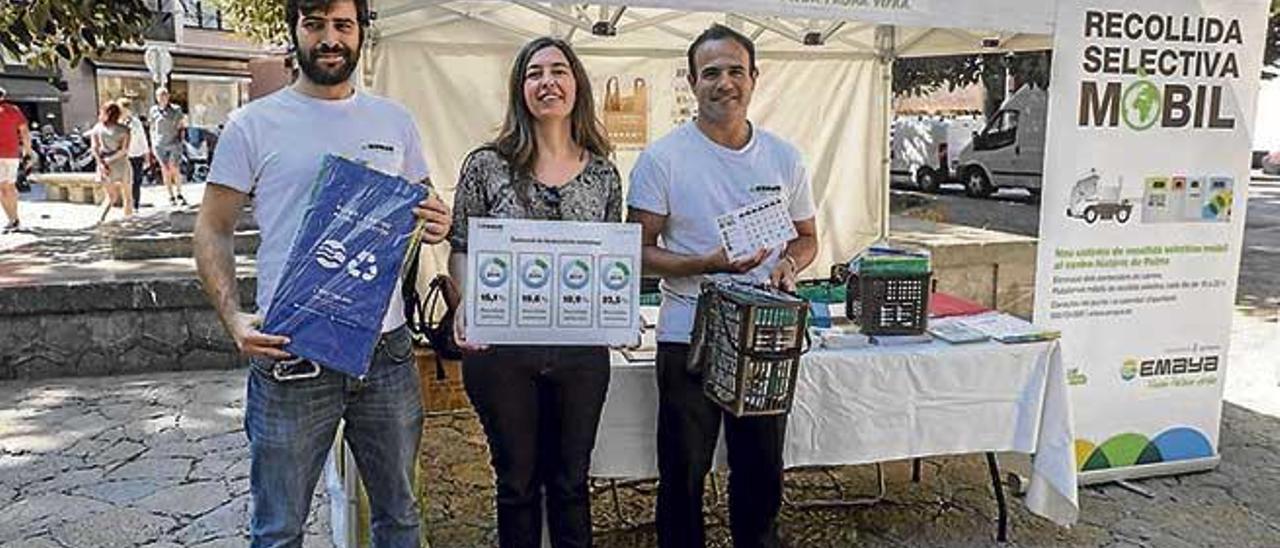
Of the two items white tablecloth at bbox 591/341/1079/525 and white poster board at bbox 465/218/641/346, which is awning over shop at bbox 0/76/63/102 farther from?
white poster board at bbox 465/218/641/346

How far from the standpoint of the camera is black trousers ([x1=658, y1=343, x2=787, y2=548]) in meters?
2.62

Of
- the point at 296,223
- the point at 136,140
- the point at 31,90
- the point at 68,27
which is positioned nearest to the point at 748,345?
the point at 296,223

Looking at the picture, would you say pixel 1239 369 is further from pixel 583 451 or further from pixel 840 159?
pixel 583 451

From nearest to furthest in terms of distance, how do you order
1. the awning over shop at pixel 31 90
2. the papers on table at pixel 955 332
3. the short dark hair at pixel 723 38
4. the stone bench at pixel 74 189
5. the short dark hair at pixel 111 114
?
the short dark hair at pixel 723 38 → the papers on table at pixel 955 332 → the short dark hair at pixel 111 114 → the stone bench at pixel 74 189 → the awning over shop at pixel 31 90

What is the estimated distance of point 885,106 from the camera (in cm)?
620

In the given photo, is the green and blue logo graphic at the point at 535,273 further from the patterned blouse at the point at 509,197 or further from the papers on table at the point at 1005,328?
the papers on table at the point at 1005,328

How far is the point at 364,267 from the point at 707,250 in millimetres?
985

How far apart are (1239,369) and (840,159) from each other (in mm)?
2661

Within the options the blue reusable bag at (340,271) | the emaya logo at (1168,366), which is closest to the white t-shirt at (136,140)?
the blue reusable bag at (340,271)

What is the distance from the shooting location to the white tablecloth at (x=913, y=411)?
2885 mm

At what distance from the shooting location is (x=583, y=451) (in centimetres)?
237

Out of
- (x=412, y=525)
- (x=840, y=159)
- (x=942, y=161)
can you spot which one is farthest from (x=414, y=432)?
(x=942, y=161)

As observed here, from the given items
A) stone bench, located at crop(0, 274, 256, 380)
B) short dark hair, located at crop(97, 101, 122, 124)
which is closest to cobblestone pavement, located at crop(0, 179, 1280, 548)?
stone bench, located at crop(0, 274, 256, 380)

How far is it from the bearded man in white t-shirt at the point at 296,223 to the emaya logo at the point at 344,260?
0.08 m
